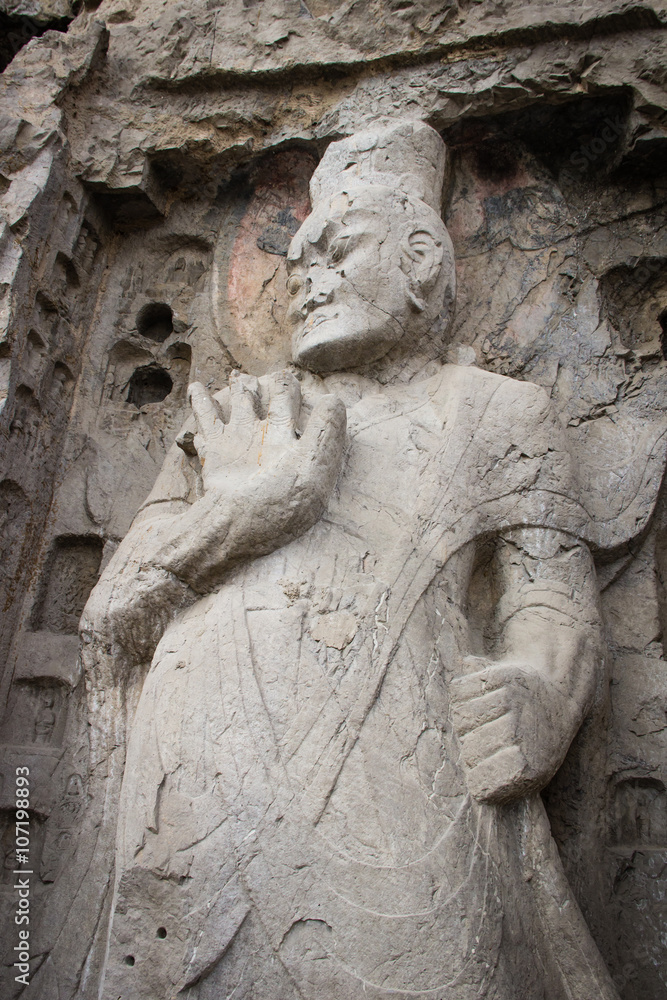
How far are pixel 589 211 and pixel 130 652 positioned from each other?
306 cm

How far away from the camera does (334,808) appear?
2.43 meters

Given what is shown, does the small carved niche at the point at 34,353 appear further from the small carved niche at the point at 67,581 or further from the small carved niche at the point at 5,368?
the small carved niche at the point at 67,581

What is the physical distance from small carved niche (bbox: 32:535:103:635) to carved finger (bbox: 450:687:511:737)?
1.83m

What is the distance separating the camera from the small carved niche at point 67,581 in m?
3.62

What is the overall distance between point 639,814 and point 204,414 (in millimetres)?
2245

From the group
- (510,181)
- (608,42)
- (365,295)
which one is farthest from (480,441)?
(608,42)

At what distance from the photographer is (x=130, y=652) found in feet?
9.93

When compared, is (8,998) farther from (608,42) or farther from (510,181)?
(608,42)

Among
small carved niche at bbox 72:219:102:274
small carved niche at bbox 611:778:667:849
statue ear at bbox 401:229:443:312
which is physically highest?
small carved niche at bbox 72:219:102:274

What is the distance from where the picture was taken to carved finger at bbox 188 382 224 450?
127 inches

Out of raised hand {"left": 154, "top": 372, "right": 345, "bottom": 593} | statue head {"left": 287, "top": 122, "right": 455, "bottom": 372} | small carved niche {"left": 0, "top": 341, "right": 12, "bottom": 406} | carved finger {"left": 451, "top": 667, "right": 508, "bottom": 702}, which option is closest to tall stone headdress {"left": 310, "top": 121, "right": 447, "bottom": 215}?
statue head {"left": 287, "top": 122, "right": 455, "bottom": 372}

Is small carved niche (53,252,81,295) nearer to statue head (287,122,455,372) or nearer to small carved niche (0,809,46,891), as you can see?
statue head (287,122,455,372)

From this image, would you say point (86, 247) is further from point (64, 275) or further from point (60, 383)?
point (60, 383)

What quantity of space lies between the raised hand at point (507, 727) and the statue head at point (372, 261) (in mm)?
1473
